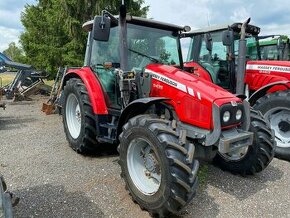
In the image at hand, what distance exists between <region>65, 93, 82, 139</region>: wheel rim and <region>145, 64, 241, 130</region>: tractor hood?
6.91 ft

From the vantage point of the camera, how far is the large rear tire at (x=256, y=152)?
419 centimetres

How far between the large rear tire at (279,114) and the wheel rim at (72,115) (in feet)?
11.2

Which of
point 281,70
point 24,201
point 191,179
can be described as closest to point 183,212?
point 191,179

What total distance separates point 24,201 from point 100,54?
2.53 meters

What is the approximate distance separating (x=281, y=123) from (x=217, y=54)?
199 centimetres

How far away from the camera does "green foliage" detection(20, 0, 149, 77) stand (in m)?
13.8

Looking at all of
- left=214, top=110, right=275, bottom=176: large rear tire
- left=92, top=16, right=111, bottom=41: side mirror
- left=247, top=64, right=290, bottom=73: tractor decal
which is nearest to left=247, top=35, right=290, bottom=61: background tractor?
left=247, top=64, right=290, bottom=73: tractor decal

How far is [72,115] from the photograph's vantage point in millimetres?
5879

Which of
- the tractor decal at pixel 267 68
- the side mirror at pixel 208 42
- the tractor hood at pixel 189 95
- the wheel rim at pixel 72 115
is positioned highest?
the side mirror at pixel 208 42

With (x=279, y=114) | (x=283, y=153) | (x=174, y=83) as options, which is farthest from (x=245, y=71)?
(x=174, y=83)

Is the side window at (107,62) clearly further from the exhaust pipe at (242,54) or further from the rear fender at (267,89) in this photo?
the rear fender at (267,89)

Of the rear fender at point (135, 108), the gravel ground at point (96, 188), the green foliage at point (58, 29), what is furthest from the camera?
the green foliage at point (58, 29)

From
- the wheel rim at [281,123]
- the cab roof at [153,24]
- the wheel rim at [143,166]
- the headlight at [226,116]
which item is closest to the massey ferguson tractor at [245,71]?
the wheel rim at [281,123]

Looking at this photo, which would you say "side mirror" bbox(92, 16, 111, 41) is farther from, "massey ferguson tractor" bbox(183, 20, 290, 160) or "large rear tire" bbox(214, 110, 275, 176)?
"large rear tire" bbox(214, 110, 275, 176)
